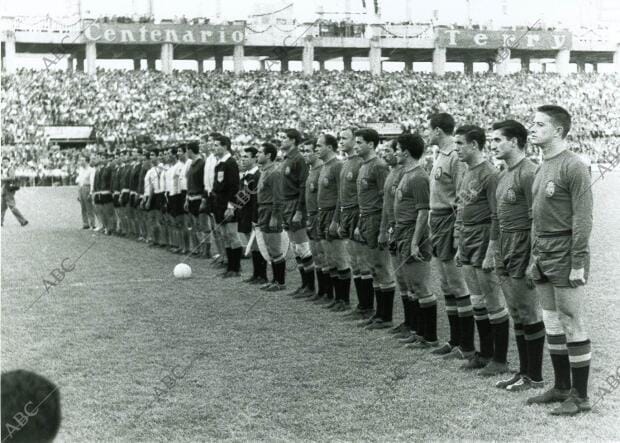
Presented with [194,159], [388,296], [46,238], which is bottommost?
[46,238]

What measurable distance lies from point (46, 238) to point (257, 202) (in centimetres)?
981

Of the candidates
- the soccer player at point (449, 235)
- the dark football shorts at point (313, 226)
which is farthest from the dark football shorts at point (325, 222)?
the soccer player at point (449, 235)

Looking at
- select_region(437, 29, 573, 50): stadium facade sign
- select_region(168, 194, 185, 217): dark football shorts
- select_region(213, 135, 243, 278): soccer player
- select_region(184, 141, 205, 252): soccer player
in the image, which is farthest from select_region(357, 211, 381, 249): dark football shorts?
select_region(437, 29, 573, 50): stadium facade sign

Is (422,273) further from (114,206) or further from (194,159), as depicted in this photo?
(114,206)

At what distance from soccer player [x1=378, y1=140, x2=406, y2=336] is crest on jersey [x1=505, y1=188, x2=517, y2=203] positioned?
220 centimetres

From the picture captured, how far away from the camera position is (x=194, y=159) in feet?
53.5

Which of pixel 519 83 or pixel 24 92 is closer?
pixel 24 92

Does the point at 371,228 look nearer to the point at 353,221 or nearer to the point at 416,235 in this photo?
the point at 353,221

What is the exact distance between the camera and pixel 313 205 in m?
11.4

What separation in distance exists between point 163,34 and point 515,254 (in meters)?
52.8

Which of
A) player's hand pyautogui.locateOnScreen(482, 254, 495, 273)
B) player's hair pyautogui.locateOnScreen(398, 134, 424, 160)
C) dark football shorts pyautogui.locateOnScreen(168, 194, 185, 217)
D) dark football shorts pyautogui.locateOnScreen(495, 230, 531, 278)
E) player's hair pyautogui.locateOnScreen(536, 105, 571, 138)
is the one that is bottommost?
dark football shorts pyautogui.locateOnScreen(168, 194, 185, 217)

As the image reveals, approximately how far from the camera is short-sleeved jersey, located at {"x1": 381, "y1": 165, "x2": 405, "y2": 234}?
886 centimetres

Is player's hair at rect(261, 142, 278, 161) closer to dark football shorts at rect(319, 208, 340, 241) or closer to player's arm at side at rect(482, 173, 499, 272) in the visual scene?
dark football shorts at rect(319, 208, 340, 241)

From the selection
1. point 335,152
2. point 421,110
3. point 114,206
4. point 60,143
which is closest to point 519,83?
point 421,110
